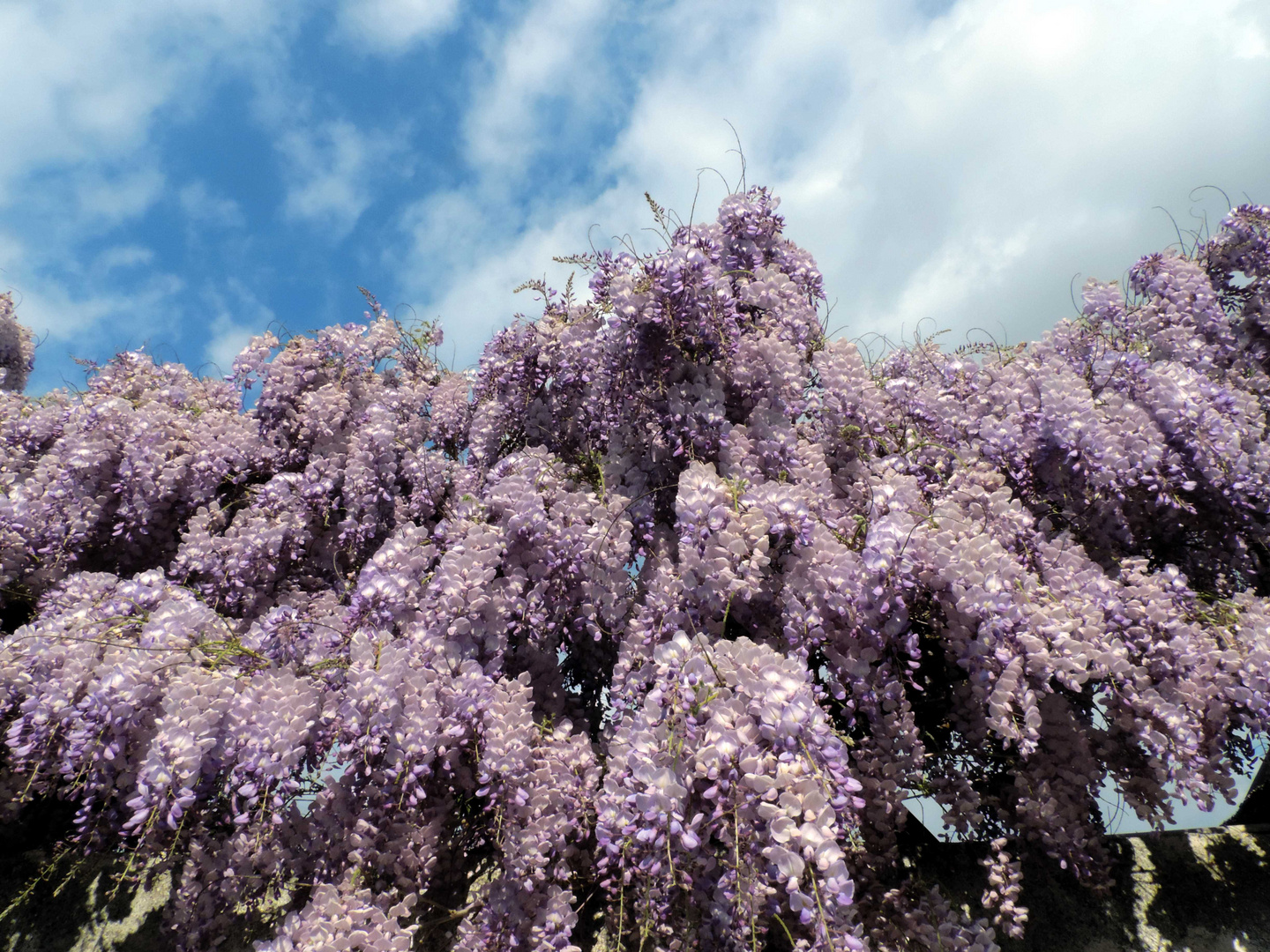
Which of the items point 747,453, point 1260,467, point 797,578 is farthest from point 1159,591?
point 747,453

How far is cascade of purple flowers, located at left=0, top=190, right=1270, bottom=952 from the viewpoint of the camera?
2488 millimetres

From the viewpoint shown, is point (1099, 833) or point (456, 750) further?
point (1099, 833)

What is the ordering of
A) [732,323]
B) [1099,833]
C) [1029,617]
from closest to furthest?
[1029,617] < [1099,833] < [732,323]

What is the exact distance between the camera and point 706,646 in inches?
102

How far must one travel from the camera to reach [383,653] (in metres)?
2.79

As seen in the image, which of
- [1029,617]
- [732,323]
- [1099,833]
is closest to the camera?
[1029,617]

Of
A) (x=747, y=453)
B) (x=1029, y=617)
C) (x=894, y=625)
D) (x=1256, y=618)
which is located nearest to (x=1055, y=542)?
(x=1029, y=617)

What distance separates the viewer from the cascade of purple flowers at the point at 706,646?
2.49 meters

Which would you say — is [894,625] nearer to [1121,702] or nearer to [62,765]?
[1121,702]

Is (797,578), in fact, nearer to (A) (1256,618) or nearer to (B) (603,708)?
(B) (603,708)

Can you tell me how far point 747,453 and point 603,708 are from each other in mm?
1599

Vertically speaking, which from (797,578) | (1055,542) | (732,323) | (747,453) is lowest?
(797,578)

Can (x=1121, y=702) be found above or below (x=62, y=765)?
above

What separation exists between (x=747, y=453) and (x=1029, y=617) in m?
1.38
